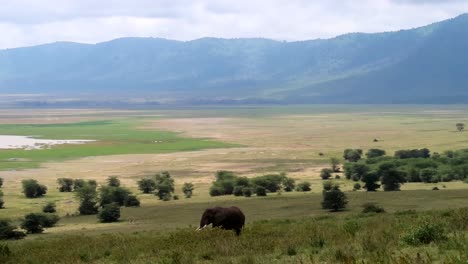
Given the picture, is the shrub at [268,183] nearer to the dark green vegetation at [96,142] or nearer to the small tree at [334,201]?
the small tree at [334,201]

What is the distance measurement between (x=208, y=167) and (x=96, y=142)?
50261 millimetres

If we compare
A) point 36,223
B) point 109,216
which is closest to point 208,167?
point 109,216

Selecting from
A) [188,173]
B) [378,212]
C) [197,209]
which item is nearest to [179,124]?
[188,173]

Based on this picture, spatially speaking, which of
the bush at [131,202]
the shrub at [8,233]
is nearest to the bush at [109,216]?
the shrub at [8,233]

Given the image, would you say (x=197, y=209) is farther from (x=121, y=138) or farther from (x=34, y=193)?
(x=121, y=138)

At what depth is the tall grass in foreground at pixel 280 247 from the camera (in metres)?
14.6

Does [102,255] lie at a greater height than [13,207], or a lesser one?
greater

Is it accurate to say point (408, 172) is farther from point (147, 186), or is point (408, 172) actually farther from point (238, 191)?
point (147, 186)

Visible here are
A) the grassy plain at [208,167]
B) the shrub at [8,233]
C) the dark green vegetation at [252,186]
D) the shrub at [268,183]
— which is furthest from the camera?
the shrub at [268,183]

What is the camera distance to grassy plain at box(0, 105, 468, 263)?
98.2ft

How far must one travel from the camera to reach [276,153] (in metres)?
112

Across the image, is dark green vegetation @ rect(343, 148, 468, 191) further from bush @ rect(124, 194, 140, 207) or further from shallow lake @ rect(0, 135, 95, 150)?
shallow lake @ rect(0, 135, 95, 150)

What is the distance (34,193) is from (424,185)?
1581 inches

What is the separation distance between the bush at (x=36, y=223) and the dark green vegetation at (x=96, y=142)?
5252 centimetres
